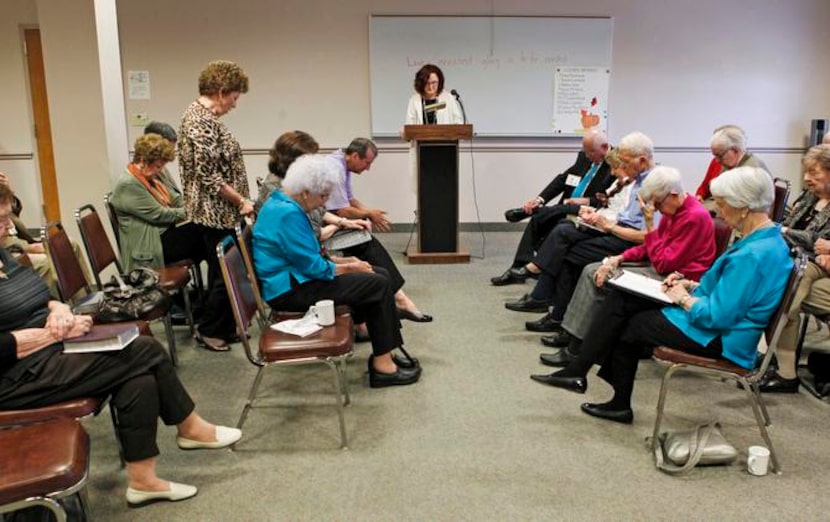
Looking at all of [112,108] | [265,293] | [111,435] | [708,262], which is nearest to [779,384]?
[708,262]

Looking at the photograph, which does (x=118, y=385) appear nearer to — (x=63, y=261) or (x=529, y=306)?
(x=63, y=261)

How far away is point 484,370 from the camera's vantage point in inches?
130

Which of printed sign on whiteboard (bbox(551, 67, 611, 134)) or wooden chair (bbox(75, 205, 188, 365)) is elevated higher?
printed sign on whiteboard (bbox(551, 67, 611, 134))

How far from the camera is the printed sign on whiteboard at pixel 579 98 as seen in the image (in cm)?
651

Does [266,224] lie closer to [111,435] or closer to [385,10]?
[111,435]

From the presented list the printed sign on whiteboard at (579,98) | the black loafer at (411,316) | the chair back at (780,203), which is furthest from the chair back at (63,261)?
the printed sign on whiteboard at (579,98)

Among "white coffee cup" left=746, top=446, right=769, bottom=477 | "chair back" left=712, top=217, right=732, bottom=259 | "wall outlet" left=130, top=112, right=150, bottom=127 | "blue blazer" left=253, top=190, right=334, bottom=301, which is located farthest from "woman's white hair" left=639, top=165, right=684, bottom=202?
"wall outlet" left=130, top=112, right=150, bottom=127

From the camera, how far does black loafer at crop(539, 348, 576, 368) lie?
334 cm

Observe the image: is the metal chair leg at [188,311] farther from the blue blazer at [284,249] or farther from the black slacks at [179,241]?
the blue blazer at [284,249]

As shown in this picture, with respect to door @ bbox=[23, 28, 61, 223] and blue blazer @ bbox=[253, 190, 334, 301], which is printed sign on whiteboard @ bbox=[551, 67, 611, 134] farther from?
door @ bbox=[23, 28, 61, 223]

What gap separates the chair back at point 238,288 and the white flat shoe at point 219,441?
0.30 m

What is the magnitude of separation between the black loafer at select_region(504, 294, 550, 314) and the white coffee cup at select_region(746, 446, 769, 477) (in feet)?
6.12

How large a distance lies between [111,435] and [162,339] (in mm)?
1170

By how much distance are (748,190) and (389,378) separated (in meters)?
1.72
